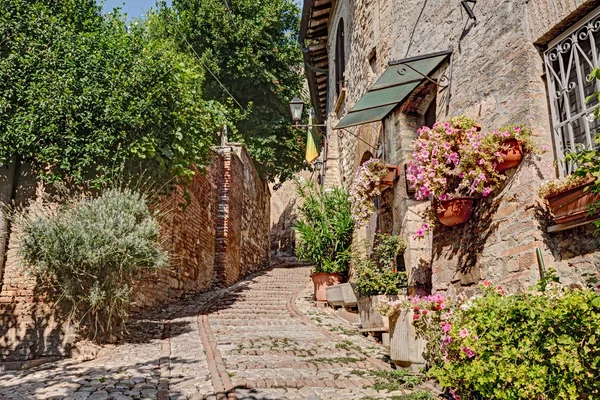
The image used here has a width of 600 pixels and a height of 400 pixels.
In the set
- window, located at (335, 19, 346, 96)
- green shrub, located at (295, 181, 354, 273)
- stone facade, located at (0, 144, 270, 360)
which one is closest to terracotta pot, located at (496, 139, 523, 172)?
green shrub, located at (295, 181, 354, 273)

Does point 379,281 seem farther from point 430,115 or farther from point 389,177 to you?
point 430,115

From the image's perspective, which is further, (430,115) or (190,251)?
(190,251)

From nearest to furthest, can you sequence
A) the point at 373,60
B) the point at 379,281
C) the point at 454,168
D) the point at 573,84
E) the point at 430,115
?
the point at 573,84 → the point at 454,168 → the point at 379,281 → the point at 430,115 → the point at 373,60

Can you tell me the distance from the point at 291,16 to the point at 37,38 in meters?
12.8

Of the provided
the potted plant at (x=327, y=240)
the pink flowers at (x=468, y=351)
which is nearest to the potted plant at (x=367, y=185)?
the potted plant at (x=327, y=240)

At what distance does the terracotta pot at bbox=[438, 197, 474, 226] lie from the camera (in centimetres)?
494

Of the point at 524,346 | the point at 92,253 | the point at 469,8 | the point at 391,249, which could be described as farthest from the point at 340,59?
the point at 524,346

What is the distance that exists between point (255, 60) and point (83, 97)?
10960 mm

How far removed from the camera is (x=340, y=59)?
12102mm

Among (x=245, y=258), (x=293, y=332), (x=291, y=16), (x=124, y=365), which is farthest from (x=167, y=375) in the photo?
(x=291, y=16)

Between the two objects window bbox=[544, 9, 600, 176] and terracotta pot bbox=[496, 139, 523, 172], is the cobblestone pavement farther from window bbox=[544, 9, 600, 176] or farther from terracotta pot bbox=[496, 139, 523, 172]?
window bbox=[544, 9, 600, 176]

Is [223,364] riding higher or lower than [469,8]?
lower

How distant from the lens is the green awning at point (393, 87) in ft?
19.3

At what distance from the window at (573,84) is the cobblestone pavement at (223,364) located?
265 centimetres
